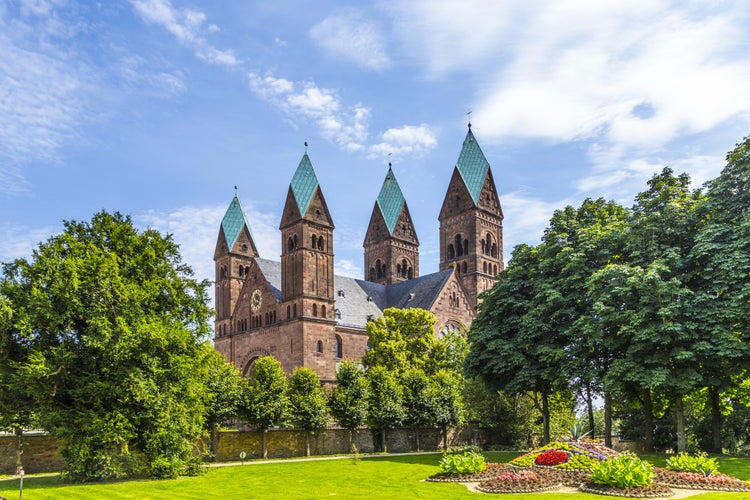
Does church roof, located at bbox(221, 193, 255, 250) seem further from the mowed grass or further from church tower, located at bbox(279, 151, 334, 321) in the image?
the mowed grass

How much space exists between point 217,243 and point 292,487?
6321 cm

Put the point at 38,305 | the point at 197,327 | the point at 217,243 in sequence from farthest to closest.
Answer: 1. the point at 217,243
2. the point at 197,327
3. the point at 38,305

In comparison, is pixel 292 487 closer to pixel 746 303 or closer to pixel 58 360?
pixel 58 360

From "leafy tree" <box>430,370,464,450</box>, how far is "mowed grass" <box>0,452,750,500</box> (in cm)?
1620

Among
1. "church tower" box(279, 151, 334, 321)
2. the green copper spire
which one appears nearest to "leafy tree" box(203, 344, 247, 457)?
"church tower" box(279, 151, 334, 321)

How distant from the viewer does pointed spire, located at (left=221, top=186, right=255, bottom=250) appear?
81625mm

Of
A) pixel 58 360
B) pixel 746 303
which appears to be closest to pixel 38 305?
pixel 58 360

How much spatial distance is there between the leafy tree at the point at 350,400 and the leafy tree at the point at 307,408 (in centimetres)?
94

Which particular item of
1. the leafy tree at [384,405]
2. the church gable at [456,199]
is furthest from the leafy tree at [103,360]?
the church gable at [456,199]

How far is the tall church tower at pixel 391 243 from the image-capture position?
92438 mm

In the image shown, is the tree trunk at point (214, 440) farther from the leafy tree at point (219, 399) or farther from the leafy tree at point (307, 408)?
the leafy tree at point (307, 408)

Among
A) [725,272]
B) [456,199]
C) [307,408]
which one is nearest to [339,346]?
[307,408]

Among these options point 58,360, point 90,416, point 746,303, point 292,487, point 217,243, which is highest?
point 217,243

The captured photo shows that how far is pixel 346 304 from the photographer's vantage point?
71.8 m
